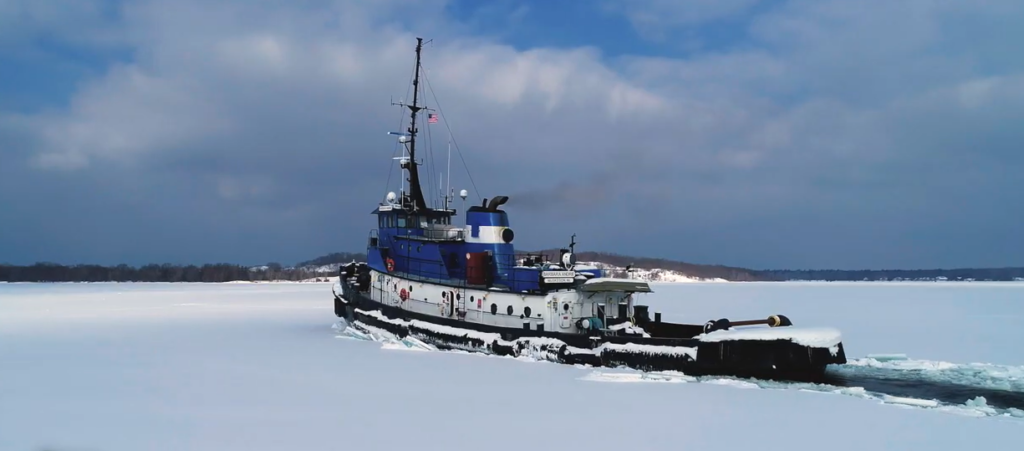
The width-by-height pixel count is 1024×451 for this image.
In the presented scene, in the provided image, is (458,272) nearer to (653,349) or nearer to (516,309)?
(516,309)

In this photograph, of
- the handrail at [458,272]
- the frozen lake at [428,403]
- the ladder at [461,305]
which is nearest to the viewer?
the frozen lake at [428,403]

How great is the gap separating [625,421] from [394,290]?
15.4 m

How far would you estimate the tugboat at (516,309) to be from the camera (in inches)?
645

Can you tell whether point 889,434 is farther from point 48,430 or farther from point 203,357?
point 203,357

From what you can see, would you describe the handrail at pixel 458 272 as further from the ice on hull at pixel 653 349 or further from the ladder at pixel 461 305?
Result: the ice on hull at pixel 653 349

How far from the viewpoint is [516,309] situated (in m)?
21.0

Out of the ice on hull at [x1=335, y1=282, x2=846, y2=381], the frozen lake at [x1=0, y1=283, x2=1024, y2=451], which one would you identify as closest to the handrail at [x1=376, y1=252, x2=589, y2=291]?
the ice on hull at [x1=335, y1=282, x2=846, y2=381]

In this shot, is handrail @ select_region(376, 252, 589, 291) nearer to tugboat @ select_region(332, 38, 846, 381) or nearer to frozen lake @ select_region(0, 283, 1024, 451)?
tugboat @ select_region(332, 38, 846, 381)

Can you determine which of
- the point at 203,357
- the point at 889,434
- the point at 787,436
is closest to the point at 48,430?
the point at 203,357

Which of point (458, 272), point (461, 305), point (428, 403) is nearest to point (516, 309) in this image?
point (461, 305)

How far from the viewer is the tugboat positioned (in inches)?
645

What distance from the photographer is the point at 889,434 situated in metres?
11.1

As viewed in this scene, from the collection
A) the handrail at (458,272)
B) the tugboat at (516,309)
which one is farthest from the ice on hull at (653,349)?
the handrail at (458,272)

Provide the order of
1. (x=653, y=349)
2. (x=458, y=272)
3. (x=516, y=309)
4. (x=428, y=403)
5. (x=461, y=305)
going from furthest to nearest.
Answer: (x=458, y=272) → (x=461, y=305) → (x=516, y=309) → (x=653, y=349) → (x=428, y=403)
